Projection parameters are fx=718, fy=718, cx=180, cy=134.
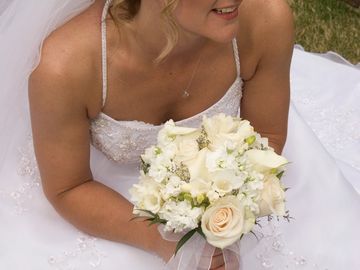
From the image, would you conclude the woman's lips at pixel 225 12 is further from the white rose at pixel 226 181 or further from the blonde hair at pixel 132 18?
the white rose at pixel 226 181

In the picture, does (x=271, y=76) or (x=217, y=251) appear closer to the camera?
(x=217, y=251)

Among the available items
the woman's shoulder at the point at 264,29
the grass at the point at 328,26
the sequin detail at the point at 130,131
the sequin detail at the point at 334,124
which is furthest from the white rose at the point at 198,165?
the grass at the point at 328,26

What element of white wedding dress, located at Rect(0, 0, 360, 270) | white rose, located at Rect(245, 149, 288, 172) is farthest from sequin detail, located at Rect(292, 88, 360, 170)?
white rose, located at Rect(245, 149, 288, 172)

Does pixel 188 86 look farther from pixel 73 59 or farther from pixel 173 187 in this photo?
pixel 173 187

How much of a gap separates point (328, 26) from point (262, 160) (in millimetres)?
3069

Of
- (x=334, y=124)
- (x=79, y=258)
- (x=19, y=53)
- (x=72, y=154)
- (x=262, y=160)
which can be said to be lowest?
(x=334, y=124)

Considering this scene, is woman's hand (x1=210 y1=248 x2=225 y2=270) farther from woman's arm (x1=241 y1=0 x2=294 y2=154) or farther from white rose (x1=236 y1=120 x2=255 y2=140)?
woman's arm (x1=241 y1=0 x2=294 y2=154)

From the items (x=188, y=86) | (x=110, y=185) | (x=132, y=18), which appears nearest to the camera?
(x=132, y=18)

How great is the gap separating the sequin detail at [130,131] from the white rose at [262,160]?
2.12 ft

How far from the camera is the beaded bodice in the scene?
230 cm

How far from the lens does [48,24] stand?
7.09ft

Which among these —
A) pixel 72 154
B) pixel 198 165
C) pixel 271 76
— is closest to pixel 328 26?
pixel 271 76

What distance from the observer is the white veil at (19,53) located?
7.13ft

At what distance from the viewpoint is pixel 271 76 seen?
2.44 m
